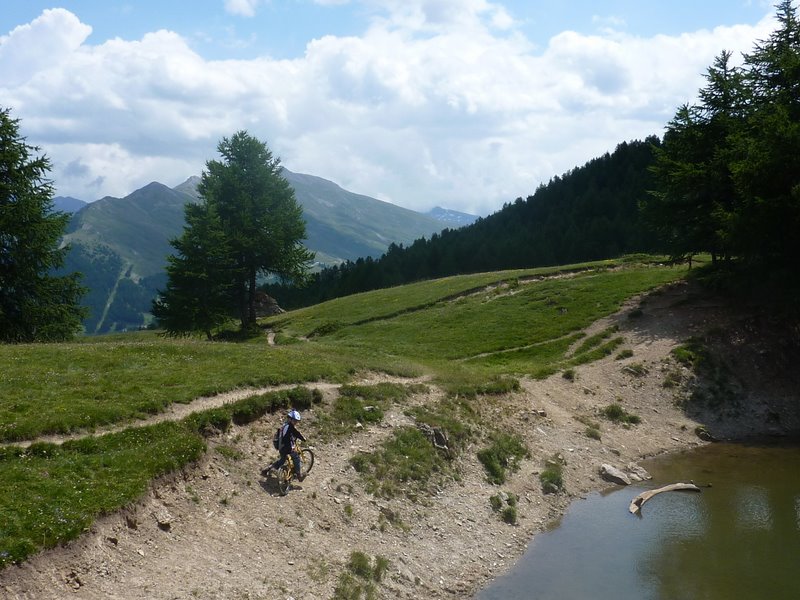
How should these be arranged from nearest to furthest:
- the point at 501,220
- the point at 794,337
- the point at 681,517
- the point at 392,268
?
the point at 681,517 < the point at 794,337 < the point at 392,268 < the point at 501,220

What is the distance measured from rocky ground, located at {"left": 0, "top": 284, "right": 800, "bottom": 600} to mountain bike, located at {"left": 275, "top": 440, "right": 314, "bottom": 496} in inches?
13.5

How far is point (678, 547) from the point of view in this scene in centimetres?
2308

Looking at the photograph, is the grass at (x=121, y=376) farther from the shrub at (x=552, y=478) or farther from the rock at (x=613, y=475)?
the rock at (x=613, y=475)

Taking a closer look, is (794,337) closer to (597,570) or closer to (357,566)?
(597,570)

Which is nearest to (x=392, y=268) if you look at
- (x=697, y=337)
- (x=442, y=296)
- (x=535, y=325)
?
(x=442, y=296)

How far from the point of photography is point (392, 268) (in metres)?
143

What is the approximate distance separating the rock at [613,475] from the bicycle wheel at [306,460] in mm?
15621

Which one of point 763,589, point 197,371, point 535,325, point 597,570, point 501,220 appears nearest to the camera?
point 763,589

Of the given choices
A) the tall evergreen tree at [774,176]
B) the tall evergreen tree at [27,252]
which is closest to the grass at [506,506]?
the tall evergreen tree at [774,176]

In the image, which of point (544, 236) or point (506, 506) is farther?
point (544, 236)

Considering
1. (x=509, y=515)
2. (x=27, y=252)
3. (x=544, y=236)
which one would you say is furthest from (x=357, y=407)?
(x=544, y=236)

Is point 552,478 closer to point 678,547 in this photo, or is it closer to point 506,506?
point 506,506

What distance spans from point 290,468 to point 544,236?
4397 inches

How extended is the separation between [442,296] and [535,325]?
1498cm
